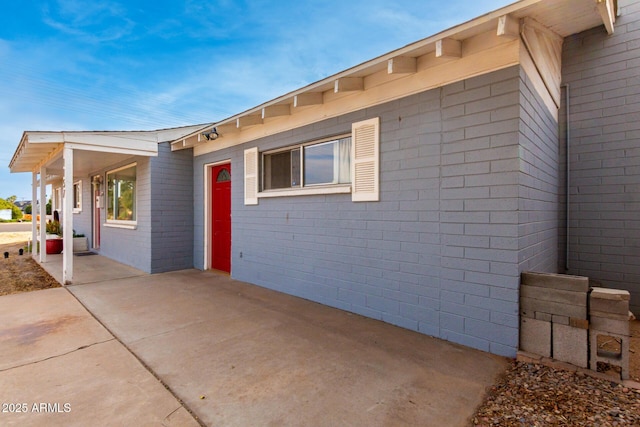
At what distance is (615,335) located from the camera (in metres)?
2.66

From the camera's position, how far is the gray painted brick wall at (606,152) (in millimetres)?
4332

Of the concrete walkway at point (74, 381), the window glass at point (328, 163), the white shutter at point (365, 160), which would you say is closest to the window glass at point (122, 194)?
the concrete walkway at point (74, 381)

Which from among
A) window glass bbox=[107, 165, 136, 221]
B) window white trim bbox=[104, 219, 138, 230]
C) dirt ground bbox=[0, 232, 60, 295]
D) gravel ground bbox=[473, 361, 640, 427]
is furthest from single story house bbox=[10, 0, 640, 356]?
window white trim bbox=[104, 219, 138, 230]

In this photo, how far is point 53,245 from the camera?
10070 mm

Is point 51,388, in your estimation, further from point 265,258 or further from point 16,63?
point 16,63

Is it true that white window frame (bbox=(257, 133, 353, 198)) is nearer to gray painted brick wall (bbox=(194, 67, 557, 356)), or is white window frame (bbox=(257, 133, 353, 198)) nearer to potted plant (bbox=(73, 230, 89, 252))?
gray painted brick wall (bbox=(194, 67, 557, 356))

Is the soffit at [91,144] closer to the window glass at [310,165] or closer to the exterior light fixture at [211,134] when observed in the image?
the exterior light fixture at [211,134]

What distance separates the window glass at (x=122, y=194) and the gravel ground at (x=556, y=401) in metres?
8.29

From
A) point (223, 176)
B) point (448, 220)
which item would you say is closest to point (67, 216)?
point (223, 176)

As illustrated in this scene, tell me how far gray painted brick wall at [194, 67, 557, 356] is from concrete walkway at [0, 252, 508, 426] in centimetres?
32

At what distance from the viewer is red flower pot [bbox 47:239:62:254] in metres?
10.0

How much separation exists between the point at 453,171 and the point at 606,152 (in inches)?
111

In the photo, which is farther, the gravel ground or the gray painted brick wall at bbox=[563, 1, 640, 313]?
the gray painted brick wall at bbox=[563, 1, 640, 313]

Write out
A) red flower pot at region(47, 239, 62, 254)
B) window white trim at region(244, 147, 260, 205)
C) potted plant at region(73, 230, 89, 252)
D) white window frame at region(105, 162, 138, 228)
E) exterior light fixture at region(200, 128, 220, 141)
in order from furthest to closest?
potted plant at region(73, 230, 89, 252) < red flower pot at region(47, 239, 62, 254) < white window frame at region(105, 162, 138, 228) < exterior light fixture at region(200, 128, 220, 141) < window white trim at region(244, 147, 260, 205)
